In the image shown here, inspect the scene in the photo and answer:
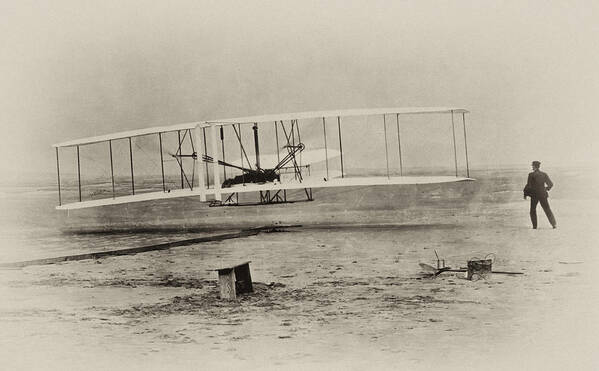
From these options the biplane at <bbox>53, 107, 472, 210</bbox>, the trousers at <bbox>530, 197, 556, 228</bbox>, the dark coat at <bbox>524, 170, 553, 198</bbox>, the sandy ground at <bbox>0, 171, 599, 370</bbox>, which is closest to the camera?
the sandy ground at <bbox>0, 171, 599, 370</bbox>

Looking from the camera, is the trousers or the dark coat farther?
the trousers

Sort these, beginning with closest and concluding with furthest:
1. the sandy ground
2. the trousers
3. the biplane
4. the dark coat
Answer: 1. the sandy ground
2. the dark coat
3. the trousers
4. the biplane

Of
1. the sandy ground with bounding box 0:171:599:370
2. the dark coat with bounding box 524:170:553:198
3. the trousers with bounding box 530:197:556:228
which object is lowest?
the sandy ground with bounding box 0:171:599:370

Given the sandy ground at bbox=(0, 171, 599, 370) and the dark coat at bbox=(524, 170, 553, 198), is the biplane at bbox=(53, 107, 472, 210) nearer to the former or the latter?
the dark coat at bbox=(524, 170, 553, 198)

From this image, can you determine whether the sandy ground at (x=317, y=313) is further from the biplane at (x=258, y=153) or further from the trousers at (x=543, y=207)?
the biplane at (x=258, y=153)

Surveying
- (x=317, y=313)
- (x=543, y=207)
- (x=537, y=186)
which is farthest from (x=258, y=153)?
(x=317, y=313)

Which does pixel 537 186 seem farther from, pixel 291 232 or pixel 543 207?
pixel 291 232

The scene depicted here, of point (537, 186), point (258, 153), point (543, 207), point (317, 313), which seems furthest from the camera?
point (258, 153)

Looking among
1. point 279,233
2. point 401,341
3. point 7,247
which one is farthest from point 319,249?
point 7,247
